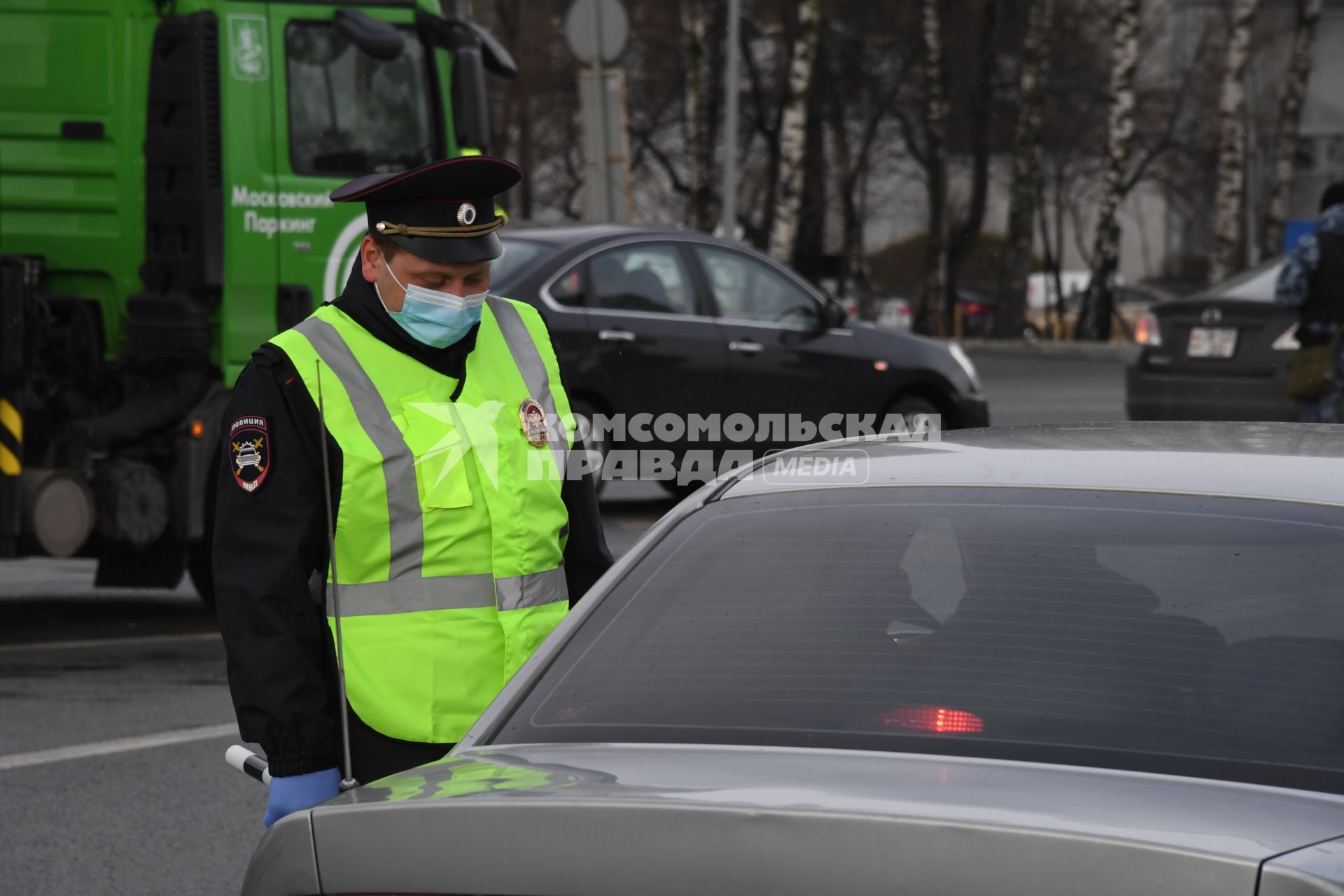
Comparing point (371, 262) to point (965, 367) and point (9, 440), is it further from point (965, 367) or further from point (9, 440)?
point (965, 367)

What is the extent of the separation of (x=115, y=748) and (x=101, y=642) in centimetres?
216

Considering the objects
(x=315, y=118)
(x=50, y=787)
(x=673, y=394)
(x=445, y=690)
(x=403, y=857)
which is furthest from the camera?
(x=673, y=394)

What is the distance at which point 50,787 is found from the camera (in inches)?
236

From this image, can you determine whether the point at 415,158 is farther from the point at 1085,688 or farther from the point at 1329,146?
the point at 1329,146

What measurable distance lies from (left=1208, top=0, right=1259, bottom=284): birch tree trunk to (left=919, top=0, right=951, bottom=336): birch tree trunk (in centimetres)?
515

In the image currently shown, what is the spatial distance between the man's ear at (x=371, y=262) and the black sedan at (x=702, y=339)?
7.65 m

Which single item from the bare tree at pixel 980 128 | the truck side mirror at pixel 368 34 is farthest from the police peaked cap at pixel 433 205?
the bare tree at pixel 980 128

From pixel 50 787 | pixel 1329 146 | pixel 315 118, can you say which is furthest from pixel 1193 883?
pixel 1329 146

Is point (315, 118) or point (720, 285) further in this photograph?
point (720, 285)

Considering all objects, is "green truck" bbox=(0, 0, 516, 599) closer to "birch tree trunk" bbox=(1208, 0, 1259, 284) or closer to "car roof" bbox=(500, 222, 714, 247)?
"car roof" bbox=(500, 222, 714, 247)

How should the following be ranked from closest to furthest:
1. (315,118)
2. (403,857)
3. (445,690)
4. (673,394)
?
(403,857) < (445,690) < (315,118) < (673,394)

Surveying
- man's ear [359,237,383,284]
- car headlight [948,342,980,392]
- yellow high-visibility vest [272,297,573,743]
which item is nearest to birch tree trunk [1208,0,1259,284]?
car headlight [948,342,980,392]

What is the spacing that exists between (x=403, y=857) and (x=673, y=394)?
948cm

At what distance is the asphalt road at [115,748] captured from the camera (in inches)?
206
